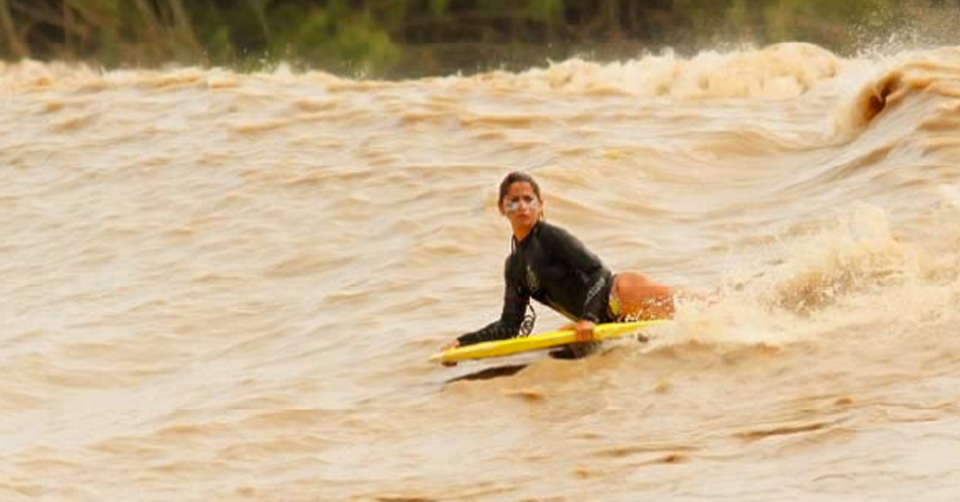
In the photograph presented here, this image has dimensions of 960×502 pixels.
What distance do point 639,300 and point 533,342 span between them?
1.60 ft

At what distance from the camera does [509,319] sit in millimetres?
8797

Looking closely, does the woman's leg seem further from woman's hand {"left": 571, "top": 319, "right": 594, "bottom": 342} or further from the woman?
woman's hand {"left": 571, "top": 319, "right": 594, "bottom": 342}

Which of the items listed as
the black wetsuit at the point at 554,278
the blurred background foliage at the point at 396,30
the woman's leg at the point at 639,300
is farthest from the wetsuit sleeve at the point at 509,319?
the blurred background foliage at the point at 396,30

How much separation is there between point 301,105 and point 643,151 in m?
4.18

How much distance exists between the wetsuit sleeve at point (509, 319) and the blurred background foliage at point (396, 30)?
20816mm

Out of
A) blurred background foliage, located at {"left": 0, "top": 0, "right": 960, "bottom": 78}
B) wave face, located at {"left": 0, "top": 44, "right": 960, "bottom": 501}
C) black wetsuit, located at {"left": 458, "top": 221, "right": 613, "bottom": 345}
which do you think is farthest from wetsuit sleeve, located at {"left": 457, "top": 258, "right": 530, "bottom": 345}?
blurred background foliage, located at {"left": 0, "top": 0, "right": 960, "bottom": 78}

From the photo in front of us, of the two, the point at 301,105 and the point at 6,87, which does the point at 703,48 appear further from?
the point at 301,105

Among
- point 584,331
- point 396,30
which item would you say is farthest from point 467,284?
point 396,30

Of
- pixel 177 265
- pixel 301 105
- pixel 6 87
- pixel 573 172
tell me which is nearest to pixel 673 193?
pixel 573 172

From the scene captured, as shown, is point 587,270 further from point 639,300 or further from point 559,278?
point 639,300

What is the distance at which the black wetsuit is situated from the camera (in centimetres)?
864

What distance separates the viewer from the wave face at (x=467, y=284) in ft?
23.9

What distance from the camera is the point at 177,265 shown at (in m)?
12.4

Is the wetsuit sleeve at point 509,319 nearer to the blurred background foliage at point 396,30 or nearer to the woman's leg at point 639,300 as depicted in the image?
the woman's leg at point 639,300
